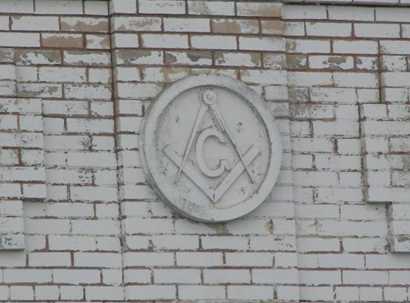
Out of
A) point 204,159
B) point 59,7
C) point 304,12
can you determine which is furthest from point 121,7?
point 304,12

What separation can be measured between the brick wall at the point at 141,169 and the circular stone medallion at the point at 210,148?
8 cm

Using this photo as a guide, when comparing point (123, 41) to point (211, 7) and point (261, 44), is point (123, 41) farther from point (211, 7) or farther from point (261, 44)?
point (261, 44)

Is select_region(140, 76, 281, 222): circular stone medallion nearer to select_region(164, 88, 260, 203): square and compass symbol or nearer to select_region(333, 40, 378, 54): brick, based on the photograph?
select_region(164, 88, 260, 203): square and compass symbol

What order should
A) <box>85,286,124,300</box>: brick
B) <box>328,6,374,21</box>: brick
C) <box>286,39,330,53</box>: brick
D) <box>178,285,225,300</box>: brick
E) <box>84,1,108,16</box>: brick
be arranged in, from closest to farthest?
1. <box>85,286,124,300</box>: brick
2. <box>178,285,225,300</box>: brick
3. <box>84,1,108,16</box>: brick
4. <box>286,39,330,53</box>: brick
5. <box>328,6,374,21</box>: brick

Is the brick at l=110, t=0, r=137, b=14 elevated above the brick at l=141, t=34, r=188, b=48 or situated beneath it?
elevated above

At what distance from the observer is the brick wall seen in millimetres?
14414

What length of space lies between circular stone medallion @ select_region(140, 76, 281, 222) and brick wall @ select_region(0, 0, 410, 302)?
8 cm

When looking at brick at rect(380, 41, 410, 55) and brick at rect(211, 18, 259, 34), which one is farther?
brick at rect(380, 41, 410, 55)

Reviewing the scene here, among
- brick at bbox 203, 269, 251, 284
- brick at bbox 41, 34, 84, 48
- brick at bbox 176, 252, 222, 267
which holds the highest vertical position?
Result: brick at bbox 41, 34, 84, 48

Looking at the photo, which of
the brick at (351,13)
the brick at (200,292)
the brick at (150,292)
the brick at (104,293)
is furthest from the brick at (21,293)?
the brick at (351,13)

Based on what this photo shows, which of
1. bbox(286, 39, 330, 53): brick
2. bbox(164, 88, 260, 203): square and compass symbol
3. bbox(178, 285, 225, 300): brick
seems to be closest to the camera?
bbox(178, 285, 225, 300): brick

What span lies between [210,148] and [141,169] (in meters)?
0.39

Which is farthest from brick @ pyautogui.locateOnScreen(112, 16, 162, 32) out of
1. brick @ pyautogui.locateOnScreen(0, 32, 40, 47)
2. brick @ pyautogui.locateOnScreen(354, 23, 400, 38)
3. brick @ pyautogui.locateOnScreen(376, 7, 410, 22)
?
brick @ pyautogui.locateOnScreen(376, 7, 410, 22)

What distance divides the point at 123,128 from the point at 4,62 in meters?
A: 0.70
